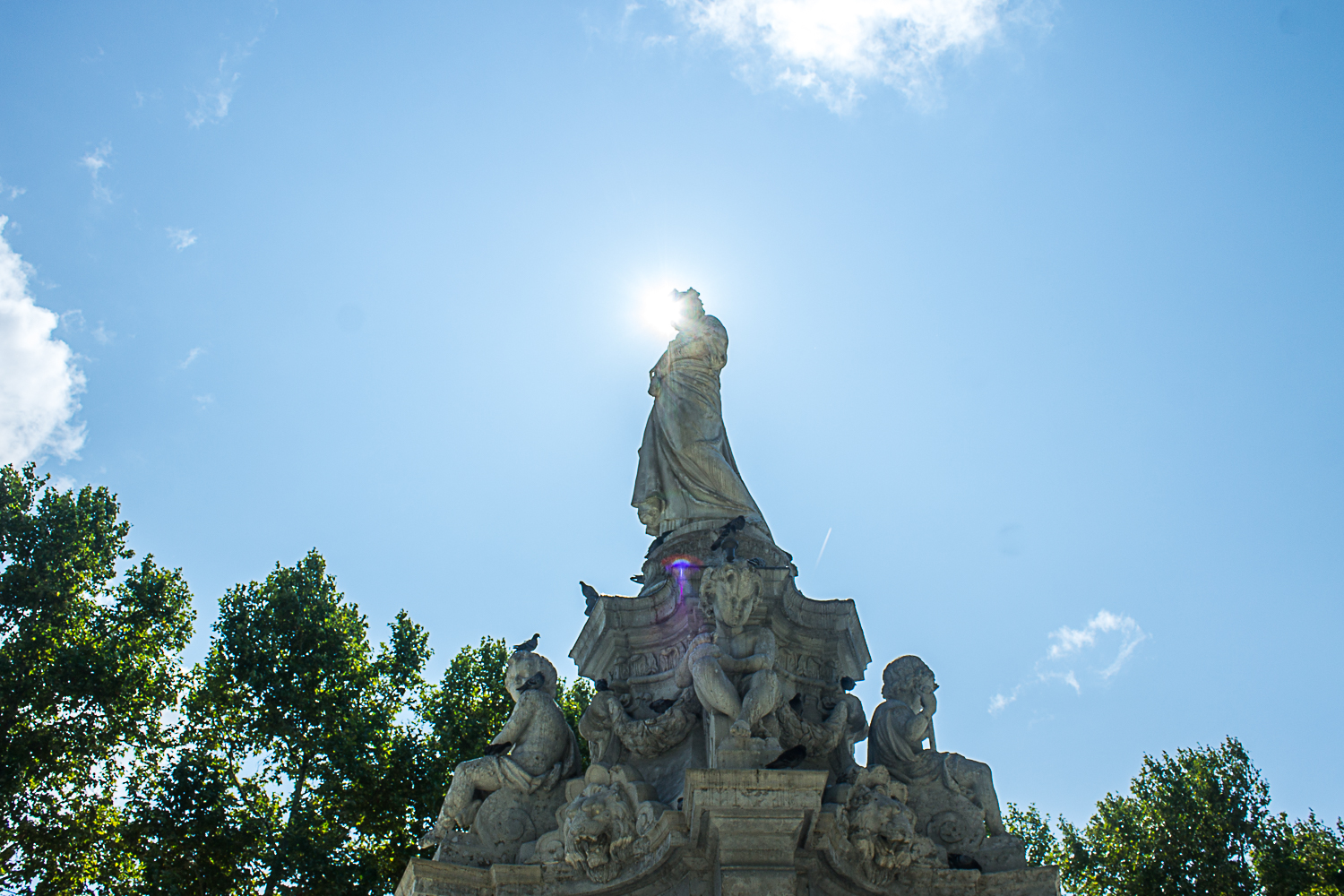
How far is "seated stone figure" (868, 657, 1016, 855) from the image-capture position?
623 cm

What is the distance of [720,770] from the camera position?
541cm

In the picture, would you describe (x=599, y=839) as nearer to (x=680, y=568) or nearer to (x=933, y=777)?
(x=933, y=777)

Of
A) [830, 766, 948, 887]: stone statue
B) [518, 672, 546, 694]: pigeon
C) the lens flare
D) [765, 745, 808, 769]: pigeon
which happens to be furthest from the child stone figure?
[518, 672, 546, 694]: pigeon

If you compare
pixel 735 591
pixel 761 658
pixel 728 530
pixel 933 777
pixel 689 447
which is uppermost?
pixel 689 447

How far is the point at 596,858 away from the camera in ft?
18.5

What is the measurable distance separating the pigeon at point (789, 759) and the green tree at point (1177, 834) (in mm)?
14564

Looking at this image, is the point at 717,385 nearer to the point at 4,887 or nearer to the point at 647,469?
the point at 647,469

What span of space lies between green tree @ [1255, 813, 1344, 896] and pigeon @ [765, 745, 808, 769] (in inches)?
563

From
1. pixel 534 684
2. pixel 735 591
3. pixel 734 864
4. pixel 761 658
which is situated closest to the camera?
pixel 734 864

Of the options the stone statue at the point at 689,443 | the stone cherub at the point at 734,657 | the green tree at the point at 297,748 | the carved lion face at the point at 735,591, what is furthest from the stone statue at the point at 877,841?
the green tree at the point at 297,748

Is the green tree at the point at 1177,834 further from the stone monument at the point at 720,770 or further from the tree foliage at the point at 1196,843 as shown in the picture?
the stone monument at the point at 720,770

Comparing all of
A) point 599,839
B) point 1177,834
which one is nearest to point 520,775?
point 599,839

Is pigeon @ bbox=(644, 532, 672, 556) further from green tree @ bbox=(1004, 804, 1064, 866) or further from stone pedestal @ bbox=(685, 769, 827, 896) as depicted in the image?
green tree @ bbox=(1004, 804, 1064, 866)

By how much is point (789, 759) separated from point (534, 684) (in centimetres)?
206
